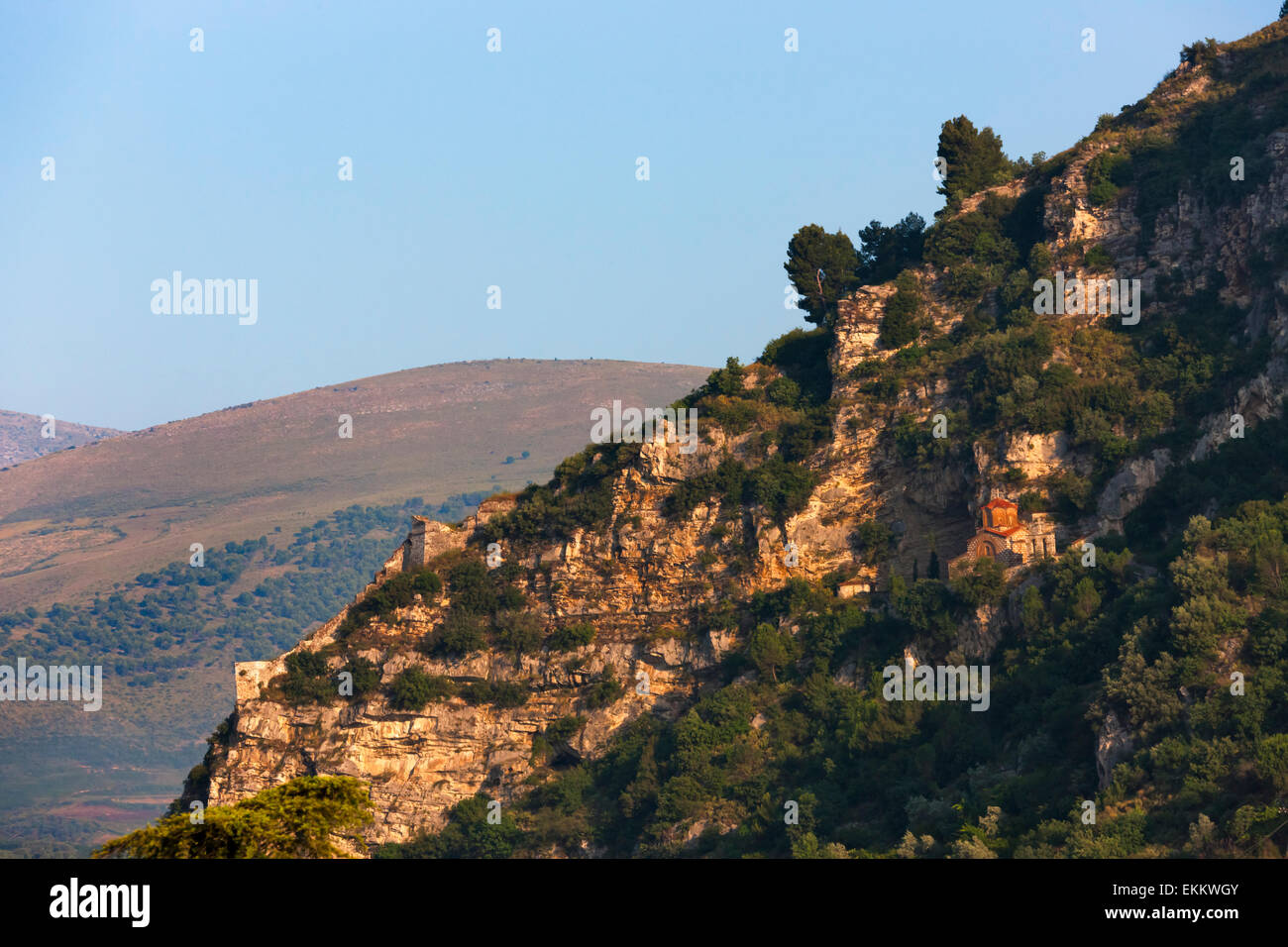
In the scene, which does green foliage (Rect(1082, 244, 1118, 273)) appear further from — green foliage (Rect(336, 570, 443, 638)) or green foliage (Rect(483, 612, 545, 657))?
green foliage (Rect(336, 570, 443, 638))

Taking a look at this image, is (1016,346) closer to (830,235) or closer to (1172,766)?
(830,235)

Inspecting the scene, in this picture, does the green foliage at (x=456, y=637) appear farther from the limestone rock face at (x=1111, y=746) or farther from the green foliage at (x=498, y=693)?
the limestone rock face at (x=1111, y=746)

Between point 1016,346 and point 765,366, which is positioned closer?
point 1016,346

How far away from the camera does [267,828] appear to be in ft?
109

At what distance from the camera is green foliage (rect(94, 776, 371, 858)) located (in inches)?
1275

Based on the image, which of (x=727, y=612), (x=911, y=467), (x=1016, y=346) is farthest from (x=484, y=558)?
(x=1016, y=346)

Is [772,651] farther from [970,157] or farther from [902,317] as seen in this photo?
[970,157]

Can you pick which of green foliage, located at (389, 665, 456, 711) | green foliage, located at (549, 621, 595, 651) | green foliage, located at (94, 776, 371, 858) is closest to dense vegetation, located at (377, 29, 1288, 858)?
green foliage, located at (549, 621, 595, 651)

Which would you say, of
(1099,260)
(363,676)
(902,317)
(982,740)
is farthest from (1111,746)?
(363,676)

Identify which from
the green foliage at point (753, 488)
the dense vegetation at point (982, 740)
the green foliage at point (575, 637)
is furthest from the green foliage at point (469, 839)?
the green foliage at point (753, 488)

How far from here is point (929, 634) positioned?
65.1m
